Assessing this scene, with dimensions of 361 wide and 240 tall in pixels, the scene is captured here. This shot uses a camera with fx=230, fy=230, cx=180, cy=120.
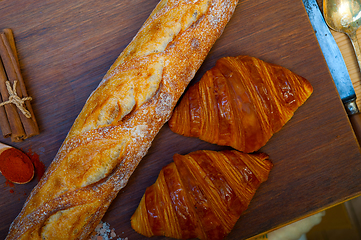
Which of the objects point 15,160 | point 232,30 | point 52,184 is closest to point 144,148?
point 52,184

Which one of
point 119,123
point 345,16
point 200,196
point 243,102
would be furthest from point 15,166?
point 345,16

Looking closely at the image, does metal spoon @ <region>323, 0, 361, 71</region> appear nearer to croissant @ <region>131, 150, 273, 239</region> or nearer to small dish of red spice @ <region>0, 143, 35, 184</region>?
croissant @ <region>131, 150, 273, 239</region>

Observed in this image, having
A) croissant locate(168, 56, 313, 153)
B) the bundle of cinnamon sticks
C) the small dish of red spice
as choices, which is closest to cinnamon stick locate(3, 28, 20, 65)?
the bundle of cinnamon sticks

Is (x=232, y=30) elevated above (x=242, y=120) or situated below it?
above

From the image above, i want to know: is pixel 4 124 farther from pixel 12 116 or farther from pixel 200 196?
pixel 200 196

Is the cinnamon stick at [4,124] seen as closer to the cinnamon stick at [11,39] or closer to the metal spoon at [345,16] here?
the cinnamon stick at [11,39]

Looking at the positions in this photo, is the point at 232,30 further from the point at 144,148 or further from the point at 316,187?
the point at 316,187
